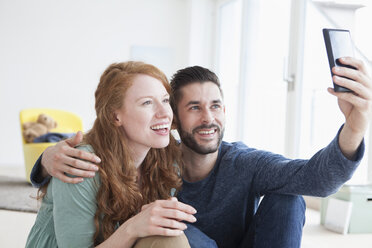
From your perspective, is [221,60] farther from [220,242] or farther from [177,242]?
[177,242]

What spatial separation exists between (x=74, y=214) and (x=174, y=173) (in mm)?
514

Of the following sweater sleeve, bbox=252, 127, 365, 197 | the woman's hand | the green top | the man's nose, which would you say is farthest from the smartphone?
the green top

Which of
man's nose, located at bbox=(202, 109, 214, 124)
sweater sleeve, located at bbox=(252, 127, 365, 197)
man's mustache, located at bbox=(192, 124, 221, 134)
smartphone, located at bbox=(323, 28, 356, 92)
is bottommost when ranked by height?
sweater sleeve, located at bbox=(252, 127, 365, 197)

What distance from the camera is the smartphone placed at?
1.12 metres

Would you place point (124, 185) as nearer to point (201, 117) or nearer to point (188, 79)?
point (201, 117)

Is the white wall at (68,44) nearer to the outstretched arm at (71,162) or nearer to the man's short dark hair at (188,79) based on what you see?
the man's short dark hair at (188,79)

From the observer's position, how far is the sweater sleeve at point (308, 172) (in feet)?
4.00

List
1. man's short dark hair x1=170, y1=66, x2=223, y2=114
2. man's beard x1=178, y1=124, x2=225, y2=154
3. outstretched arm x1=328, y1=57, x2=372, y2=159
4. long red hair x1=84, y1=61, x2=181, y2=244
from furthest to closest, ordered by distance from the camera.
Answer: man's short dark hair x1=170, y1=66, x2=223, y2=114
man's beard x1=178, y1=124, x2=225, y2=154
long red hair x1=84, y1=61, x2=181, y2=244
outstretched arm x1=328, y1=57, x2=372, y2=159

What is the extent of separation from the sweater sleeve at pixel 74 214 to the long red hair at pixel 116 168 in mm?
28

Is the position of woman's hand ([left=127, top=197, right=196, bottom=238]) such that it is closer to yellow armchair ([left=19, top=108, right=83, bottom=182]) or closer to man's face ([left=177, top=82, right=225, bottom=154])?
man's face ([left=177, top=82, right=225, bottom=154])

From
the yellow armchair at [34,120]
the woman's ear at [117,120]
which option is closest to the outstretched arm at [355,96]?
the woman's ear at [117,120]

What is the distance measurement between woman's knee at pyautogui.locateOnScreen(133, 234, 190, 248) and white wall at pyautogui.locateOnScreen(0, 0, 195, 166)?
19.2 feet

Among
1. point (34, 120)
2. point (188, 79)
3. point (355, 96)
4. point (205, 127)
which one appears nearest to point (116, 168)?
point (205, 127)

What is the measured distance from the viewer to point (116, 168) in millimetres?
1400
